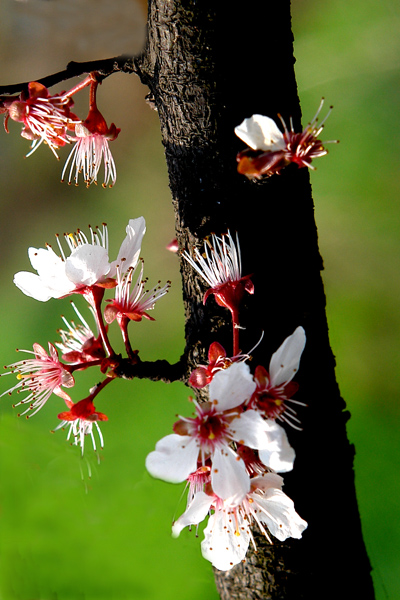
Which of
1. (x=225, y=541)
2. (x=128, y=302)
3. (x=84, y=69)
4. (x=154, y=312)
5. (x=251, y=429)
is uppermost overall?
(x=84, y=69)

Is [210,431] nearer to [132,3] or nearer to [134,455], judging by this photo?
[134,455]

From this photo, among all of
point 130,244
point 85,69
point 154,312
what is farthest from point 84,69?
point 154,312

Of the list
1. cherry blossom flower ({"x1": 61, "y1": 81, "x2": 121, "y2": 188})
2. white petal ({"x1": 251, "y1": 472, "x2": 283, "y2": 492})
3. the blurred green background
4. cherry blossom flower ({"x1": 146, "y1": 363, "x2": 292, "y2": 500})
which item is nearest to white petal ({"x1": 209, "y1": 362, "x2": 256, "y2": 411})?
cherry blossom flower ({"x1": 146, "y1": 363, "x2": 292, "y2": 500})

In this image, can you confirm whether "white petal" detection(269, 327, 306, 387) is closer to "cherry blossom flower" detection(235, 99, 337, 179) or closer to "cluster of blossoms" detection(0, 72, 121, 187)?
"cherry blossom flower" detection(235, 99, 337, 179)

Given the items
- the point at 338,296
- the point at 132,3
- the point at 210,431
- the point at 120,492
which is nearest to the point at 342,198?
the point at 338,296

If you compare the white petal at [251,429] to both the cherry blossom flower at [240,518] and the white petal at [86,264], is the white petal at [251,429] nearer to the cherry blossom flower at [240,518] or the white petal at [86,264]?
the cherry blossom flower at [240,518]

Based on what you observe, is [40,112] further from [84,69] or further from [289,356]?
[289,356]
